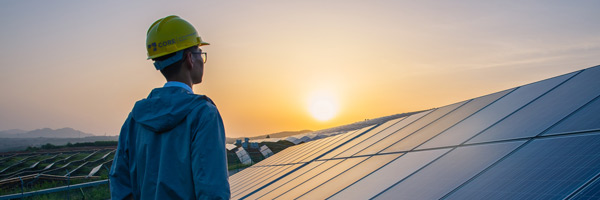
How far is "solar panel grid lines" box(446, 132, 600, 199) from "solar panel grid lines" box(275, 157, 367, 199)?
11.5ft

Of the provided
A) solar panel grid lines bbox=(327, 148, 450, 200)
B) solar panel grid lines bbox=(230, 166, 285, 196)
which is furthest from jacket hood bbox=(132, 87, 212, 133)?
solar panel grid lines bbox=(230, 166, 285, 196)

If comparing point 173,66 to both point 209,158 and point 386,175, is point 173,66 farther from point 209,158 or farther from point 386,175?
point 386,175

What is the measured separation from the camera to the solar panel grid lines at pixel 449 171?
13.6ft

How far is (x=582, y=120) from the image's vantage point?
169 inches

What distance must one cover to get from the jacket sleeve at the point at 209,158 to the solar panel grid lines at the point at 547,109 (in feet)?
12.2

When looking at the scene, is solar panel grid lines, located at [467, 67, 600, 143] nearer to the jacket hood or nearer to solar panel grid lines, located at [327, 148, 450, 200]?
solar panel grid lines, located at [327, 148, 450, 200]

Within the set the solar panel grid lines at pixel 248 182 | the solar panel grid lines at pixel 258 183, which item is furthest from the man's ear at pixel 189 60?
the solar panel grid lines at pixel 248 182

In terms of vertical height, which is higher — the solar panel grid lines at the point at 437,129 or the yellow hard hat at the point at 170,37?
the yellow hard hat at the point at 170,37

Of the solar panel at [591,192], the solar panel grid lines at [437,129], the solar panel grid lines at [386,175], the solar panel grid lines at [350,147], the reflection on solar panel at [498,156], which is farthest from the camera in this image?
the solar panel grid lines at [350,147]

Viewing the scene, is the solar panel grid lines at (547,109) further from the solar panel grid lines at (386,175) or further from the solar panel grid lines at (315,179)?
the solar panel grid lines at (315,179)

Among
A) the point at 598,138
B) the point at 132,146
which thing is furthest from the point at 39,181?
the point at 598,138

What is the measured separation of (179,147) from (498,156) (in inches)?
129

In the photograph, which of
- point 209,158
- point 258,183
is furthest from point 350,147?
point 209,158

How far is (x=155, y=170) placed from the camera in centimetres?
293
